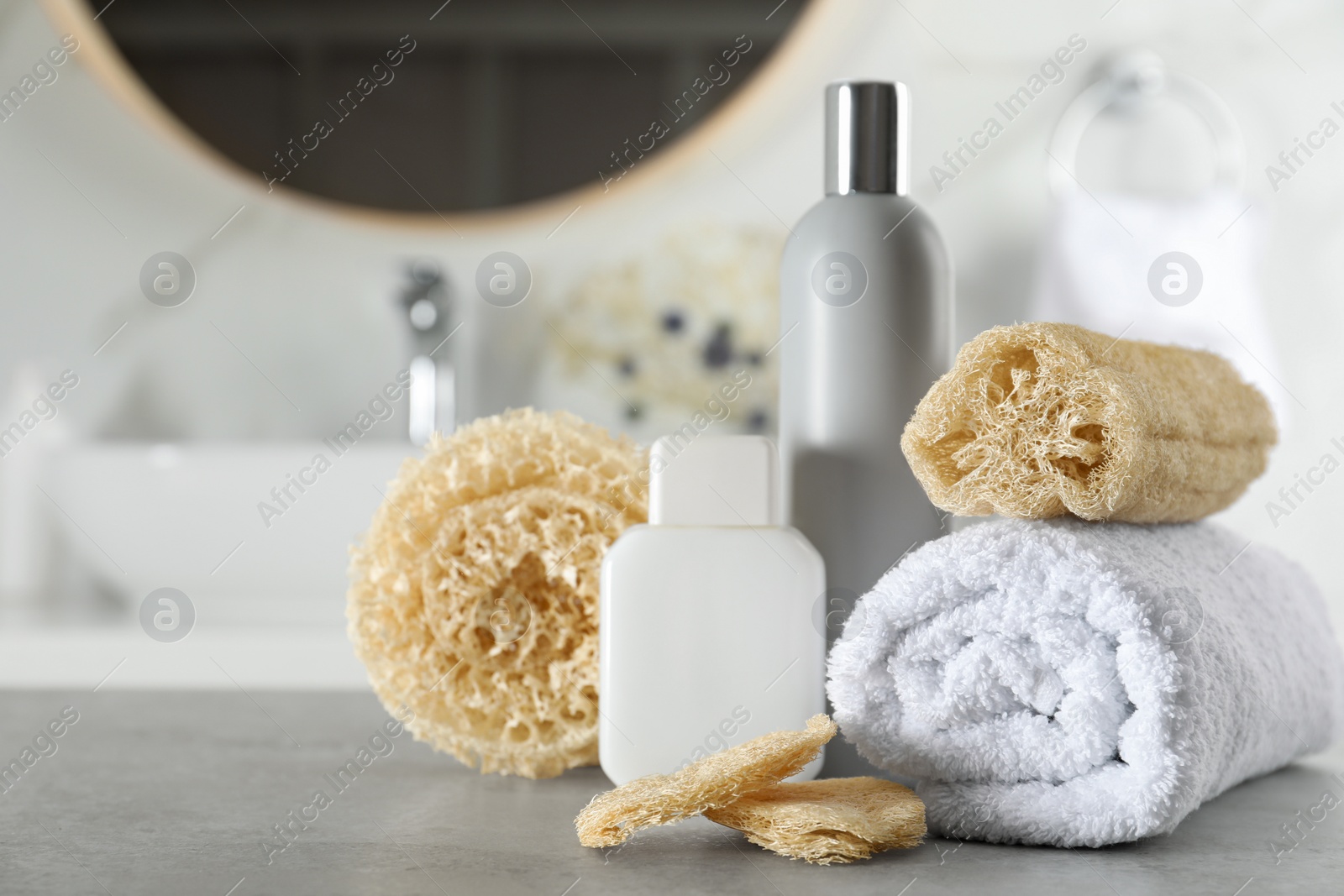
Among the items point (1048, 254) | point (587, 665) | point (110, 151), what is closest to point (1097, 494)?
point (587, 665)

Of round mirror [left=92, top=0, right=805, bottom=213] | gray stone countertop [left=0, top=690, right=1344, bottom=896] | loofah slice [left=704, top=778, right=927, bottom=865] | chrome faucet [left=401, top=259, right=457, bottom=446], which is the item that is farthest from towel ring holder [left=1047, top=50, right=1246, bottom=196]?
loofah slice [left=704, top=778, right=927, bottom=865]

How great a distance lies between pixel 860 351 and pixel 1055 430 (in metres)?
0.11

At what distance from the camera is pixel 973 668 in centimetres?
35

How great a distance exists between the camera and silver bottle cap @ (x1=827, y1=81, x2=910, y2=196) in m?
0.45

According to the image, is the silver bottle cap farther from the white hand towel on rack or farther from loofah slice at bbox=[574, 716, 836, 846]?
the white hand towel on rack

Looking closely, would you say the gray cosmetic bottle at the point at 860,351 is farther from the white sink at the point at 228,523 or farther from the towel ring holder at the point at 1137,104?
the towel ring holder at the point at 1137,104

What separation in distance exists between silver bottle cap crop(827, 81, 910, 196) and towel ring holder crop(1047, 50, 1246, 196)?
66 cm

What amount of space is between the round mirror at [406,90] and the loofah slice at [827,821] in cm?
86

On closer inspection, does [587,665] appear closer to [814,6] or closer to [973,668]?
[973,668]

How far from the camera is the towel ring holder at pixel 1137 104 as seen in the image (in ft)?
3.44

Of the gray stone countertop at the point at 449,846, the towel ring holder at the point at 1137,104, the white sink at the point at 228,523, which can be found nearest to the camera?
the gray stone countertop at the point at 449,846

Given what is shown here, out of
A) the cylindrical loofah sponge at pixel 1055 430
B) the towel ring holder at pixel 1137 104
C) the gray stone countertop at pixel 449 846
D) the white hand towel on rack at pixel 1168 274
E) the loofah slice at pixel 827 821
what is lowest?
the gray stone countertop at pixel 449 846

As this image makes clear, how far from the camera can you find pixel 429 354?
43.0 inches

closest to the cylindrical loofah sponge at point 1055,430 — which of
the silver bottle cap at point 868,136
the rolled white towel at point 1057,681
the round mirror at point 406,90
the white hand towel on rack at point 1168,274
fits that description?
the rolled white towel at point 1057,681
